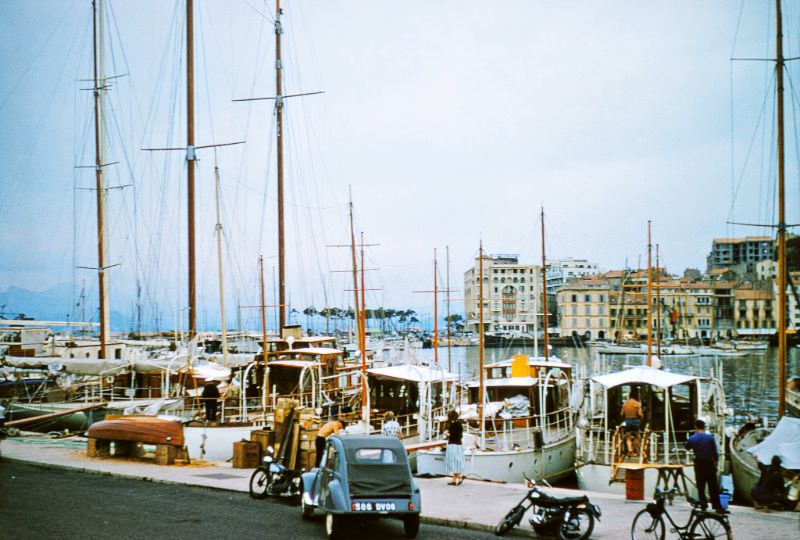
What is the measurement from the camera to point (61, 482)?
1836cm

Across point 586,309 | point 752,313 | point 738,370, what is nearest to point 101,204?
point 738,370

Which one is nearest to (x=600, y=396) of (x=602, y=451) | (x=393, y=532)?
(x=602, y=451)

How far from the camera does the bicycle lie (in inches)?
446

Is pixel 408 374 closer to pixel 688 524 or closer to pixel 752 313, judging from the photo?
pixel 688 524

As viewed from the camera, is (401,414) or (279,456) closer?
(279,456)

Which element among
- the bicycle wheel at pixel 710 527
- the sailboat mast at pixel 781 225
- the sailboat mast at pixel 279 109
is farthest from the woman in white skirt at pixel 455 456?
the sailboat mast at pixel 279 109

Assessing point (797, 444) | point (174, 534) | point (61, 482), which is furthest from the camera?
point (61, 482)

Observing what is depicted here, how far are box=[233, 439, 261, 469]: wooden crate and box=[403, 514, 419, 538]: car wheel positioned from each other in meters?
9.91

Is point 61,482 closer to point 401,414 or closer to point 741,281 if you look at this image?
Answer: point 401,414

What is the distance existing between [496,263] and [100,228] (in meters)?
162

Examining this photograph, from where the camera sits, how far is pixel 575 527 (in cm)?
1227

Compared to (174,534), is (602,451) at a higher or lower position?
lower

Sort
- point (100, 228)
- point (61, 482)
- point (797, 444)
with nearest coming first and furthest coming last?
1. point (797, 444)
2. point (61, 482)
3. point (100, 228)

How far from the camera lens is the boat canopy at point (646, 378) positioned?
25033 millimetres
